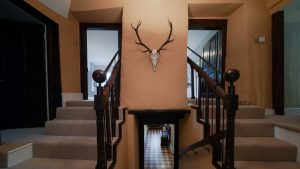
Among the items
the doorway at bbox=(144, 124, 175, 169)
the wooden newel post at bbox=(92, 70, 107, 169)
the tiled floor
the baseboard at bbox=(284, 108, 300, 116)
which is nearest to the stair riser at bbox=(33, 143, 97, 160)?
the wooden newel post at bbox=(92, 70, 107, 169)

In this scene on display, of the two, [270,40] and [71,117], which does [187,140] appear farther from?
[270,40]

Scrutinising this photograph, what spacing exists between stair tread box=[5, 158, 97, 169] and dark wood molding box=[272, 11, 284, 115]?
334cm

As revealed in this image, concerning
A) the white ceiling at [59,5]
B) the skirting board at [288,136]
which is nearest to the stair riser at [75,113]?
the white ceiling at [59,5]

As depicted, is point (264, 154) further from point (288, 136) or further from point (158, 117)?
point (158, 117)

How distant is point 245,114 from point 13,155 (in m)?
3.01

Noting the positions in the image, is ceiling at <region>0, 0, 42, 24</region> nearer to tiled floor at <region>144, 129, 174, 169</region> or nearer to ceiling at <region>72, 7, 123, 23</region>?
ceiling at <region>72, 7, 123, 23</region>

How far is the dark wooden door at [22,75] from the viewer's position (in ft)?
11.9

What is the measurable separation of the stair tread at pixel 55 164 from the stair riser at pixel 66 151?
6 centimetres

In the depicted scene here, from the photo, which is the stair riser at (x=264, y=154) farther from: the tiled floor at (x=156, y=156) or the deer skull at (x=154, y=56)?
the tiled floor at (x=156, y=156)

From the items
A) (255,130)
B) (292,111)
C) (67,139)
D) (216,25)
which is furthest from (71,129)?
(292,111)

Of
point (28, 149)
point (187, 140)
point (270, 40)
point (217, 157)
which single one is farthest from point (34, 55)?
point (270, 40)

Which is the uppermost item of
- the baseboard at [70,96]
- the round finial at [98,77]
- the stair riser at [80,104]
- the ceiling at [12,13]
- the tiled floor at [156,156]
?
the ceiling at [12,13]

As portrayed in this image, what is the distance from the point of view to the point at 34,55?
12.1 feet

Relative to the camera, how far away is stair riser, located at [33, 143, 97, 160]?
2387 mm
